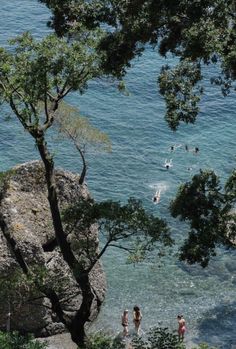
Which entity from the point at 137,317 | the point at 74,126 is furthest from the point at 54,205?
the point at 74,126

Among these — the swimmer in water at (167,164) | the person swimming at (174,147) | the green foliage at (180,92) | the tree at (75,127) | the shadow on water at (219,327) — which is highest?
the green foliage at (180,92)

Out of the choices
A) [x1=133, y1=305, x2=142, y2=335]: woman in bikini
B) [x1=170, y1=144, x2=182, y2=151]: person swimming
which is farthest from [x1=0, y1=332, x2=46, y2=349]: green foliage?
[x1=170, y1=144, x2=182, y2=151]: person swimming

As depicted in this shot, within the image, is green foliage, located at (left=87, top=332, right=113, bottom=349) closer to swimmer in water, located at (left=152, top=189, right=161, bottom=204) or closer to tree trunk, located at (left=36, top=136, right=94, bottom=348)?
tree trunk, located at (left=36, top=136, right=94, bottom=348)

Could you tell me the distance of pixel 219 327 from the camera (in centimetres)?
3553

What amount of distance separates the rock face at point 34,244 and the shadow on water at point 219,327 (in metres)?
6.05

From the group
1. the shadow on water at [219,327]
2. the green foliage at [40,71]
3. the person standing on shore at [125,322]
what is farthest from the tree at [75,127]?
the green foliage at [40,71]

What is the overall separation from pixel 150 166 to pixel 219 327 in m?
19.9

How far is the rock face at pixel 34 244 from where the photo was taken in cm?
3172

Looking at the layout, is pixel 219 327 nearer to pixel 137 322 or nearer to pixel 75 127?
pixel 137 322

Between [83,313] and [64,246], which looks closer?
[64,246]

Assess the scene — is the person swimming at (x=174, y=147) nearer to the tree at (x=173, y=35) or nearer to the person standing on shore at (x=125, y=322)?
the person standing on shore at (x=125, y=322)

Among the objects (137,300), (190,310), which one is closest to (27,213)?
(137,300)

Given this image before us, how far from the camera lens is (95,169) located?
171 feet

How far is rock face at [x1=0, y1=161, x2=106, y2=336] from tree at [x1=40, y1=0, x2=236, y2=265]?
10.2 metres
